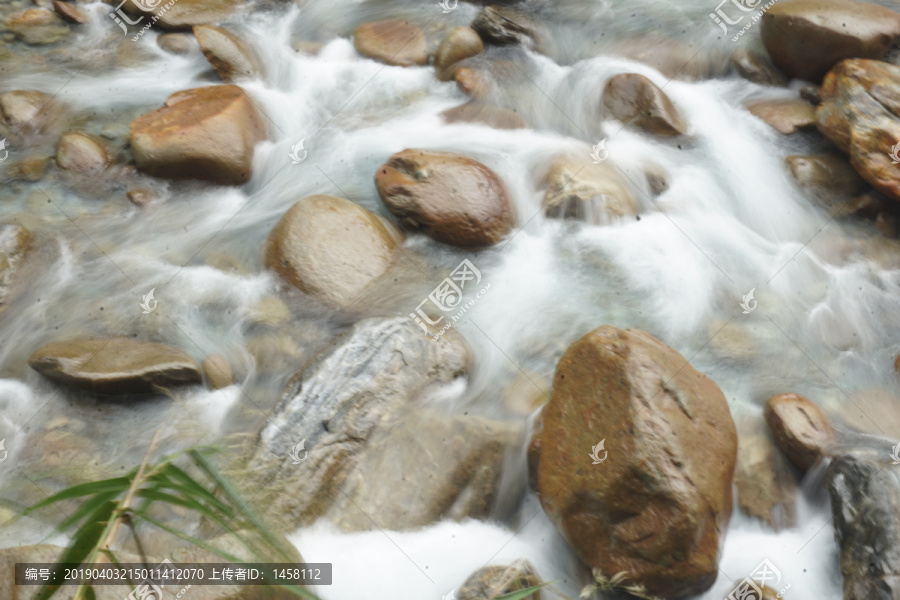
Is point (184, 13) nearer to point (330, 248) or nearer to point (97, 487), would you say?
point (330, 248)

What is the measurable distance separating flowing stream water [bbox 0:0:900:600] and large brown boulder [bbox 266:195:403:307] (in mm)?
133

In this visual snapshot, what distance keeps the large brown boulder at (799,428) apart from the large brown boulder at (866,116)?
7.56 ft

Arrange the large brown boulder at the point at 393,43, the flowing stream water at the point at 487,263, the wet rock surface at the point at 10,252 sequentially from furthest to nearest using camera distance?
the large brown boulder at the point at 393,43 < the wet rock surface at the point at 10,252 < the flowing stream water at the point at 487,263

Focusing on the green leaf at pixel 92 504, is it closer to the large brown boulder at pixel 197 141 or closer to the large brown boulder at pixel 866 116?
the large brown boulder at pixel 197 141

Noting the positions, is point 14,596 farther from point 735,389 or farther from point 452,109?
point 452,109

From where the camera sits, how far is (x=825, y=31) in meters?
5.92

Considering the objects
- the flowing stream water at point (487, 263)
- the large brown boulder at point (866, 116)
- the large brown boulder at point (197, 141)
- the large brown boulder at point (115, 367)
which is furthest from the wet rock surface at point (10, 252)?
the large brown boulder at point (866, 116)

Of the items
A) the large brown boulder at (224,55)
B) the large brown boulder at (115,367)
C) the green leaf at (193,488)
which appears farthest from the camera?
the large brown boulder at (224,55)

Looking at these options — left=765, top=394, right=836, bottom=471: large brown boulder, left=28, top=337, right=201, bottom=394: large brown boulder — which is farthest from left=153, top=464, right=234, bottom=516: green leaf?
left=765, top=394, right=836, bottom=471: large brown boulder

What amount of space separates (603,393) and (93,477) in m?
2.65

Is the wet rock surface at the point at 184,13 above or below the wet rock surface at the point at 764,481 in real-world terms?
above

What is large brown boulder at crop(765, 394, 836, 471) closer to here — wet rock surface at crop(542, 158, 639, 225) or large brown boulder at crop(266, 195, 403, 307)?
wet rock surface at crop(542, 158, 639, 225)

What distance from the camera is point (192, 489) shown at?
92cm

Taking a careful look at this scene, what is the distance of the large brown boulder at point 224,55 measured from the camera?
605 cm
